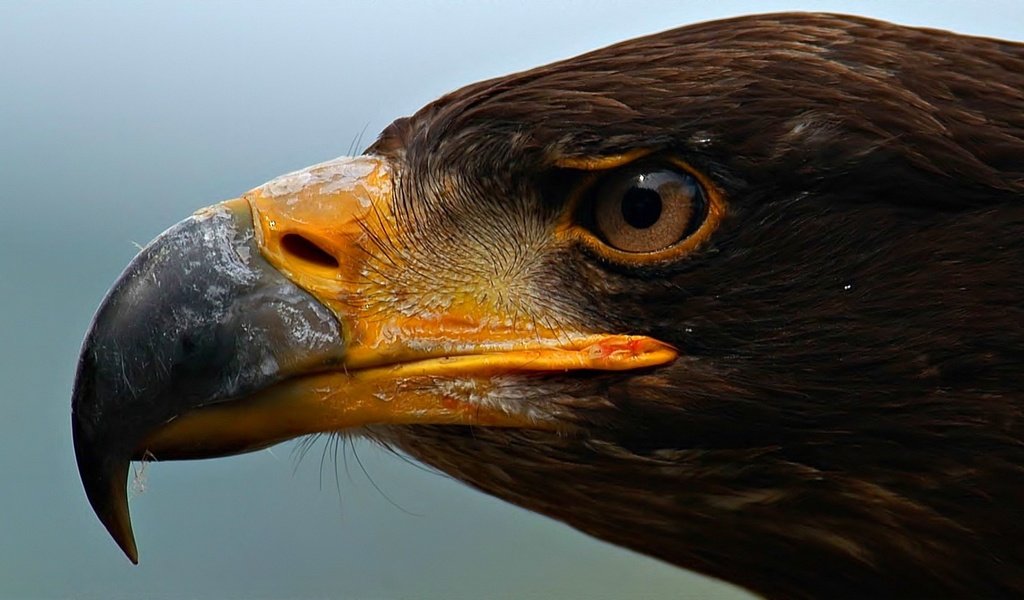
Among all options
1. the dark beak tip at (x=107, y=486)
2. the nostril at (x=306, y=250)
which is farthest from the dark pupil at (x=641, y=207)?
the dark beak tip at (x=107, y=486)

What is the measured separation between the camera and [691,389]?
2453mm

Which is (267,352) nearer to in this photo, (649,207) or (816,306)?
(649,207)

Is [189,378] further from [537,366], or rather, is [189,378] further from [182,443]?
[537,366]

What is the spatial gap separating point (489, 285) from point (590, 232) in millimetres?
222

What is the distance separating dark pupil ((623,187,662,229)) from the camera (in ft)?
8.07

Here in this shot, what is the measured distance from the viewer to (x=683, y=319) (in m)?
2.46

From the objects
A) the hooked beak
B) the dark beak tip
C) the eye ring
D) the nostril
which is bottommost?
the dark beak tip

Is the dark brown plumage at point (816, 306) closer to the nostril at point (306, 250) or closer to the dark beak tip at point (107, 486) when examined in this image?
the nostril at point (306, 250)

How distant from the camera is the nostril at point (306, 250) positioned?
2.52m

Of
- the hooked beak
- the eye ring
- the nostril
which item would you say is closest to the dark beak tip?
the hooked beak

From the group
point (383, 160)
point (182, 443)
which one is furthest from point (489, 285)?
point (182, 443)

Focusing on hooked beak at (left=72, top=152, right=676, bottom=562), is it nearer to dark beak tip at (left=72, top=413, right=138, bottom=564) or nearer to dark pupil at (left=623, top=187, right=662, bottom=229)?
dark beak tip at (left=72, top=413, right=138, bottom=564)

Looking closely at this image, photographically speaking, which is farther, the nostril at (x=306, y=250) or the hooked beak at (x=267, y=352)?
the nostril at (x=306, y=250)

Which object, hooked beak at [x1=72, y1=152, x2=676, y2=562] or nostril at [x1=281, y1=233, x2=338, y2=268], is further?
nostril at [x1=281, y1=233, x2=338, y2=268]
